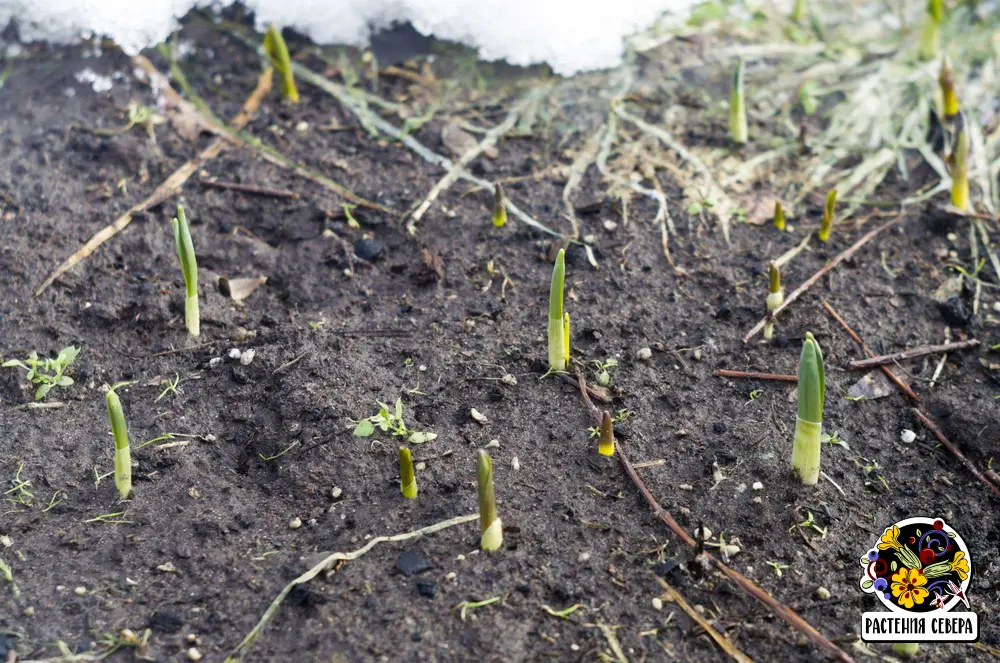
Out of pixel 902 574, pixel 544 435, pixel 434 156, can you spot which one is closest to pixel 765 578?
pixel 902 574

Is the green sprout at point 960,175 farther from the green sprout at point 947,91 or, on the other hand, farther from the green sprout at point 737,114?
the green sprout at point 737,114

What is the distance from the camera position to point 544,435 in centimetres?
234

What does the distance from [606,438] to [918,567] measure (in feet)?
2.43

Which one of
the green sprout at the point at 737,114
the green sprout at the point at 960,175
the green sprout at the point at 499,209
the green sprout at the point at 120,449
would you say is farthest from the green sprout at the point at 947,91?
the green sprout at the point at 120,449

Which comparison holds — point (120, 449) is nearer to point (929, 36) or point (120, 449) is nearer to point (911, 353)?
point (911, 353)

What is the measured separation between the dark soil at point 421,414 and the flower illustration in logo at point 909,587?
8 centimetres

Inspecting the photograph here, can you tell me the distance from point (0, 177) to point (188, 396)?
3.80ft

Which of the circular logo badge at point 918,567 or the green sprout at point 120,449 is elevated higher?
the green sprout at point 120,449

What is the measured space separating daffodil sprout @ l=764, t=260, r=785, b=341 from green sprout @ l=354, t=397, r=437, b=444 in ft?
3.26

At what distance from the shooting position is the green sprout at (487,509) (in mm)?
1914

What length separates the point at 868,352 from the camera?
260 cm

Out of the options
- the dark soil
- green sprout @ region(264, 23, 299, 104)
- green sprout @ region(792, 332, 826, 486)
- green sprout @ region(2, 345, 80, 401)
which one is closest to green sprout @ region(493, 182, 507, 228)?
the dark soil

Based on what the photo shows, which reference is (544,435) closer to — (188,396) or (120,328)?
(188,396)

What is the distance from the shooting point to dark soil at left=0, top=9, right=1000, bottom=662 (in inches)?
76.8
